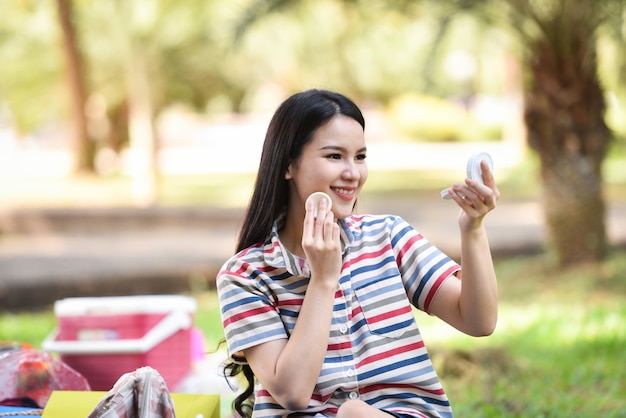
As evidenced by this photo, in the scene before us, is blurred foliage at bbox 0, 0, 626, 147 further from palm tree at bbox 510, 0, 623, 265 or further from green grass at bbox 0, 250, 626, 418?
green grass at bbox 0, 250, 626, 418

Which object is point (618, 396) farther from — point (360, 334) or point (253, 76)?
point (253, 76)

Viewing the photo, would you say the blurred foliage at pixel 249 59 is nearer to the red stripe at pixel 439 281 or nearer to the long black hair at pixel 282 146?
the long black hair at pixel 282 146

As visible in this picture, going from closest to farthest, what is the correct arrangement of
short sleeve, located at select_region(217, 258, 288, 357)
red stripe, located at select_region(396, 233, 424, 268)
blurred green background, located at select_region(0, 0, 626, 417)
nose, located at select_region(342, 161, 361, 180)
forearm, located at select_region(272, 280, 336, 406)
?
forearm, located at select_region(272, 280, 336, 406) → short sleeve, located at select_region(217, 258, 288, 357) → nose, located at select_region(342, 161, 361, 180) → red stripe, located at select_region(396, 233, 424, 268) → blurred green background, located at select_region(0, 0, 626, 417)

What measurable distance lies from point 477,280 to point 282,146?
1.91ft

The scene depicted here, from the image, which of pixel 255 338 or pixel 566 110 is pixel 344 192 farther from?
pixel 566 110

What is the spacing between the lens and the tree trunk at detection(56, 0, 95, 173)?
13.8 metres

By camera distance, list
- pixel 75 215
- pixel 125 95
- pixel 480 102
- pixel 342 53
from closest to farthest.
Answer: pixel 75 215 < pixel 125 95 < pixel 342 53 < pixel 480 102

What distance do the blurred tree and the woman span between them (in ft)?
17.0

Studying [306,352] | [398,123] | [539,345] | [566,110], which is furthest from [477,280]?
[398,123]

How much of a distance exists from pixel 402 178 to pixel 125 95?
259 inches

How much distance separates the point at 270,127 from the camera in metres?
2.24

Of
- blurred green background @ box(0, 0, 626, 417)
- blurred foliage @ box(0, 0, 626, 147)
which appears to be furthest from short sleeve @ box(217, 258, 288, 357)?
Answer: blurred foliage @ box(0, 0, 626, 147)

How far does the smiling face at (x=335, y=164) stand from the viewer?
2152 millimetres

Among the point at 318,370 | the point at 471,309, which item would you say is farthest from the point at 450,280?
the point at 318,370
